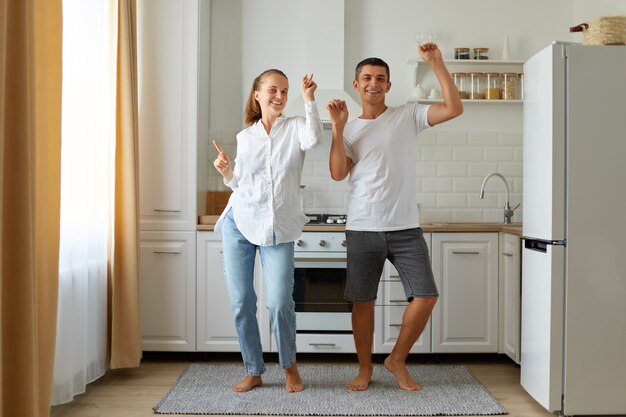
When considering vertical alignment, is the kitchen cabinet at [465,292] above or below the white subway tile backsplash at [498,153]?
below

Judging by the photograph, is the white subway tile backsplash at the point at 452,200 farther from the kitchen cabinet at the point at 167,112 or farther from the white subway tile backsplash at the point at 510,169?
the kitchen cabinet at the point at 167,112

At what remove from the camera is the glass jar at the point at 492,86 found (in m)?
4.26

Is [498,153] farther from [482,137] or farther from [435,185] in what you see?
[435,185]

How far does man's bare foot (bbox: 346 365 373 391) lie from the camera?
3.16 m

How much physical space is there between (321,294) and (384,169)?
97cm

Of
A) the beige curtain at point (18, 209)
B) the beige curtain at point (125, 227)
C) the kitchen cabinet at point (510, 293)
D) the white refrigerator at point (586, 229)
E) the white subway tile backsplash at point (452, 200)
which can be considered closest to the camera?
the beige curtain at point (18, 209)

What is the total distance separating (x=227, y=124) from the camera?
170 inches

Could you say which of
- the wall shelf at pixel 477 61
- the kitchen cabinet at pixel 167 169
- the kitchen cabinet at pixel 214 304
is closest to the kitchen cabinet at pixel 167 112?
the kitchen cabinet at pixel 167 169

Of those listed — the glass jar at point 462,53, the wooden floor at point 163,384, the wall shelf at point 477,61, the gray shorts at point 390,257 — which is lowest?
the wooden floor at point 163,384

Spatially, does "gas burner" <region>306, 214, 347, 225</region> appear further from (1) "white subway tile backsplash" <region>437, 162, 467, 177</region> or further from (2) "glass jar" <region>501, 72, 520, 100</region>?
(2) "glass jar" <region>501, 72, 520, 100</region>

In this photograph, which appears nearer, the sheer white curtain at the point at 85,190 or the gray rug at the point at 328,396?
the sheer white curtain at the point at 85,190

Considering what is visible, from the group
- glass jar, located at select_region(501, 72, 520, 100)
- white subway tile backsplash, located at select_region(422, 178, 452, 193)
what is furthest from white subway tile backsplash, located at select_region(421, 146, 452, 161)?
glass jar, located at select_region(501, 72, 520, 100)

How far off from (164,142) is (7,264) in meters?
1.74

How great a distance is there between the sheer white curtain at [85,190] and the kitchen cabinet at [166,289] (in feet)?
1.27
